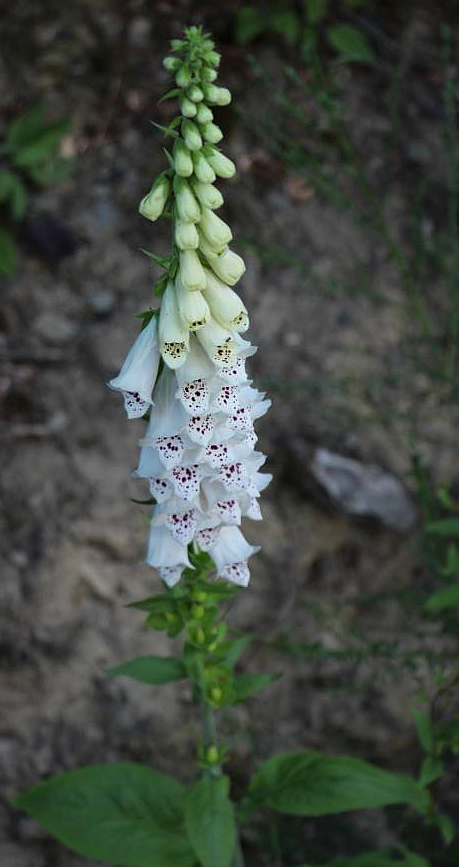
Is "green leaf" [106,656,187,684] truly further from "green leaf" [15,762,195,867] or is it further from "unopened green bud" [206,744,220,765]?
"green leaf" [15,762,195,867]

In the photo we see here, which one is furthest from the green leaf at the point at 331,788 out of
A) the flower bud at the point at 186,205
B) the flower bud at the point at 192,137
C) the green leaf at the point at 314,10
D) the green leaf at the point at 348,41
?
the green leaf at the point at 314,10

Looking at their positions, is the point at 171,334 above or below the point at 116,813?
above

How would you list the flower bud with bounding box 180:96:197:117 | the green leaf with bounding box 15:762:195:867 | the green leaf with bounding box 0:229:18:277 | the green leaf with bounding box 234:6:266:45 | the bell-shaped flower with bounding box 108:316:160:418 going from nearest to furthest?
the flower bud with bounding box 180:96:197:117
the bell-shaped flower with bounding box 108:316:160:418
the green leaf with bounding box 15:762:195:867
the green leaf with bounding box 0:229:18:277
the green leaf with bounding box 234:6:266:45

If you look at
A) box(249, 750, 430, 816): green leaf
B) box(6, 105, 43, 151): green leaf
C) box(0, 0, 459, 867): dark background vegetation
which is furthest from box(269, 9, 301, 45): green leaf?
box(249, 750, 430, 816): green leaf

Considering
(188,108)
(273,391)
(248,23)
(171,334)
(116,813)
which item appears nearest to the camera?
(188,108)

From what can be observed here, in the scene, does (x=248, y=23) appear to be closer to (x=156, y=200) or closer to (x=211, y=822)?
(x=156, y=200)

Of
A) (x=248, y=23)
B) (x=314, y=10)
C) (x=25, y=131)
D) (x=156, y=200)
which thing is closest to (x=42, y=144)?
(x=25, y=131)

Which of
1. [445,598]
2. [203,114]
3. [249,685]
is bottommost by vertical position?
[249,685]
